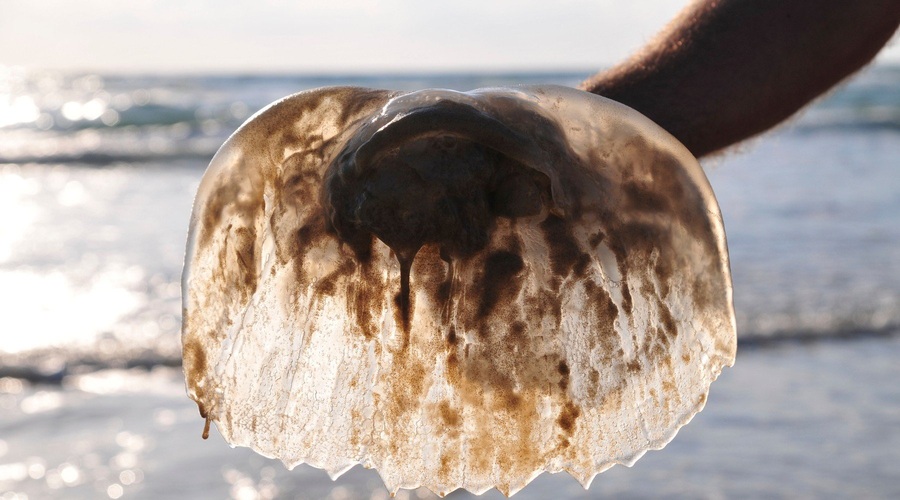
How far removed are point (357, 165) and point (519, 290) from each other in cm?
30

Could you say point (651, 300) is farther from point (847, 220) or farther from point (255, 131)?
point (847, 220)

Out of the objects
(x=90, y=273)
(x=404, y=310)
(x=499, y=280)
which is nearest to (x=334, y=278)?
(x=404, y=310)

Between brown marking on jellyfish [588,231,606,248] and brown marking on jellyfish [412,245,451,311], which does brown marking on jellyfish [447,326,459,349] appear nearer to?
brown marking on jellyfish [412,245,451,311]

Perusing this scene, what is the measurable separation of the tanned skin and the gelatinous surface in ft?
0.99

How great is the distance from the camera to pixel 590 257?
1.29m

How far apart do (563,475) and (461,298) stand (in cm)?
228

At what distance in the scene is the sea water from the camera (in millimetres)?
3434

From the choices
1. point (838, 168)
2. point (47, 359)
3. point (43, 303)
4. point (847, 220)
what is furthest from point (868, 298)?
point (838, 168)

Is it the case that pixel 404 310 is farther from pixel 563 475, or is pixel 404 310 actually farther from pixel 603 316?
pixel 563 475

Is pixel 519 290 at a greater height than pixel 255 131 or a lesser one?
lesser

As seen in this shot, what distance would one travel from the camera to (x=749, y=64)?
1.53 metres

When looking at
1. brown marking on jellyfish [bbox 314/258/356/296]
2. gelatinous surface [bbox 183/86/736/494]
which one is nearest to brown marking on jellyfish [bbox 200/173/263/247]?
gelatinous surface [bbox 183/86/736/494]

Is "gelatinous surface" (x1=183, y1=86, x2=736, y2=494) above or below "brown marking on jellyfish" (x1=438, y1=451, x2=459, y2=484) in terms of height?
above

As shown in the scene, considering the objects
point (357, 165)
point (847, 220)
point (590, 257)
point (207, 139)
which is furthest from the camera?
point (207, 139)
